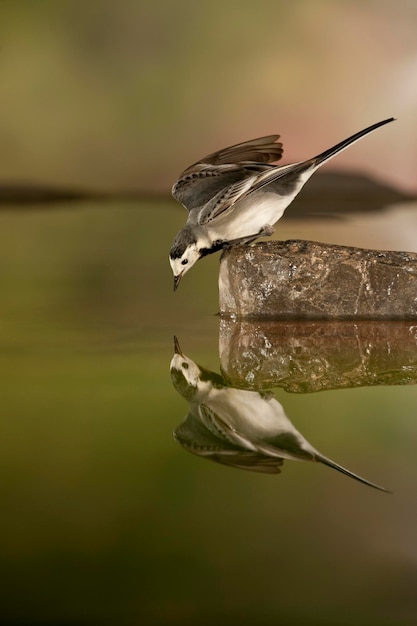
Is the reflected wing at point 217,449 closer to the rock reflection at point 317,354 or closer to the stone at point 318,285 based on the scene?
the rock reflection at point 317,354

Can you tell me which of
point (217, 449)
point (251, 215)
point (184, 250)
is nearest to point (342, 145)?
point (251, 215)

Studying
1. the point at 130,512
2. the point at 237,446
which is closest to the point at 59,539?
the point at 130,512

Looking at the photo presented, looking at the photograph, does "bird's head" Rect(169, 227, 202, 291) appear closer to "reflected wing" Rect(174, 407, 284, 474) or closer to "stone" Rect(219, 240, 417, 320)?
"stone" Rect(219, 240, 417, 320)

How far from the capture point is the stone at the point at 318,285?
11.8 feet

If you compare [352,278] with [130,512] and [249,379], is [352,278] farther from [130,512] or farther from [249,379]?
[130,512]

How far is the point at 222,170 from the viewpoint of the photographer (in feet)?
12.1

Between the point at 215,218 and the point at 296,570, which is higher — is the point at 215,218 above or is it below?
above

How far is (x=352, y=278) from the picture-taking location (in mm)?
3611

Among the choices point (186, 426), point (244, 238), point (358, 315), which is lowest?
point (186, 426)

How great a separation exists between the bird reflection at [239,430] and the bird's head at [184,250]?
43.0 inches

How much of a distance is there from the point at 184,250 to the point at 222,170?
41cm

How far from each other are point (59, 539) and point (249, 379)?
124 cm

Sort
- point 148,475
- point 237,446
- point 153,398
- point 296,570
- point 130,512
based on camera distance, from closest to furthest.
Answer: point 296,570, point 130,512, point 148,475, point 237,446, point 153,398

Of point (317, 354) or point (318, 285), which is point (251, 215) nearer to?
point (318, 285)
